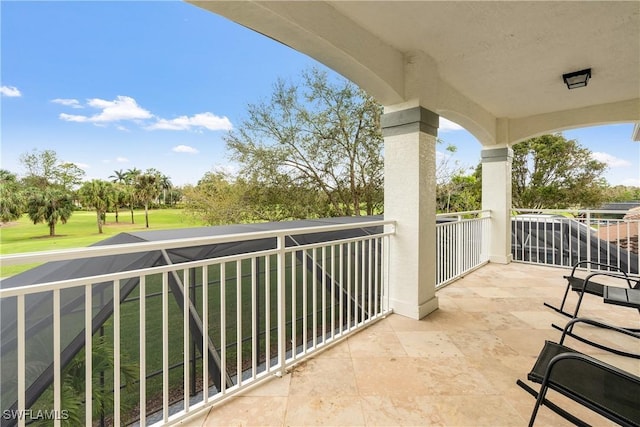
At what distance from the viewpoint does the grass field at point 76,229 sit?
428 inches

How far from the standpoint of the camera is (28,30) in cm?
1675

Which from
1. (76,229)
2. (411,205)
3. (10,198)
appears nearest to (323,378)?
(411,205)

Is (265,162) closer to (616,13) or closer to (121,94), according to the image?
(616,13)

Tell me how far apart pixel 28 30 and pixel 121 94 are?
236 inches

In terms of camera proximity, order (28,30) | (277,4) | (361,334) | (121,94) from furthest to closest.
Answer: (121,94) → (28,30) → (361,334) → (277,4)

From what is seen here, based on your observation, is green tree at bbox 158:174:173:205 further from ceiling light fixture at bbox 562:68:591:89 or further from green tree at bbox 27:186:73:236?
ceiling light fixture at bbox 562:68:591:89

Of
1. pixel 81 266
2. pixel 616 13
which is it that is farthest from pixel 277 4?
pixel 616 13

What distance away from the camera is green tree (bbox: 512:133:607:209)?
464 inches

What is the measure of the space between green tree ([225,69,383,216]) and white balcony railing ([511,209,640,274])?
621cm

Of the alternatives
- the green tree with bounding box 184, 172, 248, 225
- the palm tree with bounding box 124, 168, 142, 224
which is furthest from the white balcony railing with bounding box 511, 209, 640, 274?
the palm tree with bounding box 124, 168, 142, 224

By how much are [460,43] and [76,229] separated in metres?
16.2

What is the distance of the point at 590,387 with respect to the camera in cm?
141

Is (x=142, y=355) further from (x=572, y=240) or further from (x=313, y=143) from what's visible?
(x=313, y=143)

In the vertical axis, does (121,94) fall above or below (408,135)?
above
